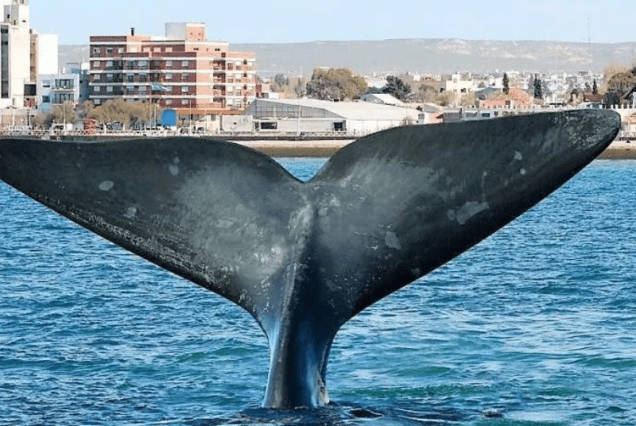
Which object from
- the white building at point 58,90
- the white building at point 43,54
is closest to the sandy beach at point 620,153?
the white building at point 58,90

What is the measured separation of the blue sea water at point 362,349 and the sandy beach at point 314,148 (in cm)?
10414

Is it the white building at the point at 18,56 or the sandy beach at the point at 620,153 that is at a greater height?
the white building at the point at 18,56

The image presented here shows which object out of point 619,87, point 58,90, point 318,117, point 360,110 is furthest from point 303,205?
point 619,87

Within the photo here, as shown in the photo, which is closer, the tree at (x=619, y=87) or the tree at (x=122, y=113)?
the tree at (x=122, y=113)

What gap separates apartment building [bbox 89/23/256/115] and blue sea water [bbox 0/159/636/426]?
122 metres

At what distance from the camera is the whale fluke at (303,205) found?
29.6 ft

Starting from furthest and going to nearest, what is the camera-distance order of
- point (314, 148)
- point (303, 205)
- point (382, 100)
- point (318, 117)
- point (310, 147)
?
point (382, 100) < point (318, 117) < point (310, 147) < point (314, 148) < point (303, 205)

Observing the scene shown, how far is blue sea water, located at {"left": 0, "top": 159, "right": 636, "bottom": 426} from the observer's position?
1204 cm

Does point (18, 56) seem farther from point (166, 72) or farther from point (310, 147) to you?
point (310, 147)

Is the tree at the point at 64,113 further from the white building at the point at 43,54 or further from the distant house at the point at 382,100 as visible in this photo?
the distant house at the point at 382,100

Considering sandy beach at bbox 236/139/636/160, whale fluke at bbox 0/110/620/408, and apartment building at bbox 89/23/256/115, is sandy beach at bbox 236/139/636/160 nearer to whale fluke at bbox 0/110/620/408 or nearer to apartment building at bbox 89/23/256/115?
apartment building at bbox 89/23/256/115

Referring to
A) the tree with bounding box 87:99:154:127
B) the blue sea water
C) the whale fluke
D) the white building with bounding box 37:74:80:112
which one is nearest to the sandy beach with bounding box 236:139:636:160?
the tree with bounding box 87:99:154:127

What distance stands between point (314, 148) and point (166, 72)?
23333 millimetres

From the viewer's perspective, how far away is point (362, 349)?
16.9 meters
